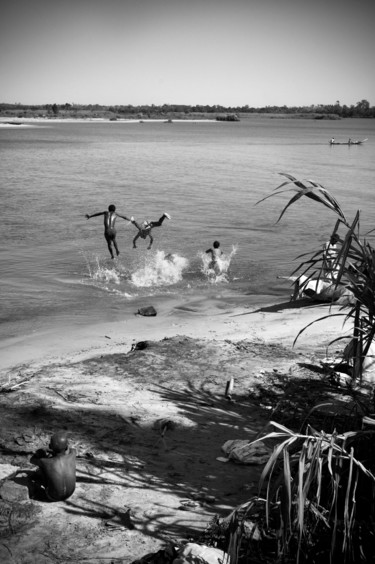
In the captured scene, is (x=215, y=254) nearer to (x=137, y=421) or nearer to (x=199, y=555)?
(x=137, y=421)

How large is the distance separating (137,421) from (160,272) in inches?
360

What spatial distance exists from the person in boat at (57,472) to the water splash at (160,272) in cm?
944

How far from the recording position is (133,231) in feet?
75.0

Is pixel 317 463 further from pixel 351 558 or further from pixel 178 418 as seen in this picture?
pixel 178 418

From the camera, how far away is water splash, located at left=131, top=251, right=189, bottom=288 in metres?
15.2

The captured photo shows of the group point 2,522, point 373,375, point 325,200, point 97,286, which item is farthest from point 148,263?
point 325,200

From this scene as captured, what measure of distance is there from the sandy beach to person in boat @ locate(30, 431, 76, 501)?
0.13 metres

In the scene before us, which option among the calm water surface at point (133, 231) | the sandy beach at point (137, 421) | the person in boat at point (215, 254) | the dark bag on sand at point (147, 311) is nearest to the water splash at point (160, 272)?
the calm water surface at point (133, 231)

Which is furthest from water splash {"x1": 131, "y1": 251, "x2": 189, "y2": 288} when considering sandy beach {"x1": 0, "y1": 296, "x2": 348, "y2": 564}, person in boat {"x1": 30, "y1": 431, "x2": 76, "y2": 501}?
person in boat {"x1": 30, "y1": 431, "x2": 76, "y2": 501}

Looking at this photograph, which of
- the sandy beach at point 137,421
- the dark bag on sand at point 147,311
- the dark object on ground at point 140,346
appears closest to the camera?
the sandy beach at point 137,421

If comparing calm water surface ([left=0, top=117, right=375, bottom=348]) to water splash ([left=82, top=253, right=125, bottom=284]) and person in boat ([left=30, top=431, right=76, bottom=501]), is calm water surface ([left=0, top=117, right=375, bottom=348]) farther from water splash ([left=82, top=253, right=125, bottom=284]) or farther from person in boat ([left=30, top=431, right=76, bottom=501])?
person in boat ([left=30, top=431, right=76, bottom=501])

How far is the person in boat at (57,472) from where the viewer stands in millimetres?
5355

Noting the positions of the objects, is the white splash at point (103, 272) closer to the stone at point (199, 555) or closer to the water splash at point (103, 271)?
the water splash at point (103, 271)

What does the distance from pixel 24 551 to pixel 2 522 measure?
1.50 ft
